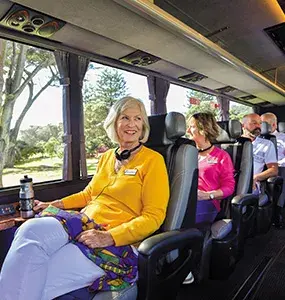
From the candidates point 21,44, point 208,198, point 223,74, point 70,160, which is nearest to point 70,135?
point 70,160

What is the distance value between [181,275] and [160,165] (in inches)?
20.9

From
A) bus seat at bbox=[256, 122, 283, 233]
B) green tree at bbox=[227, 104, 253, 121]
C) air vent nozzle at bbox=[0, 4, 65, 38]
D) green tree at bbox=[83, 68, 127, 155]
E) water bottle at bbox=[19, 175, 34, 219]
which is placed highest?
air vent nozzle at bbox=[0, 4, 65, 38]

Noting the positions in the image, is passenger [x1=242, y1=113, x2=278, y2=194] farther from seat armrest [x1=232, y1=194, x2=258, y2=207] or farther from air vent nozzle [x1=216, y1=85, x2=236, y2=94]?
air vent nozzle [x1=216, y1=85, x2=236, y2=94]

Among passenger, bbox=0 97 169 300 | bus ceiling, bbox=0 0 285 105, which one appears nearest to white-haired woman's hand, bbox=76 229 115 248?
passenger, bbox=0 97 169 300

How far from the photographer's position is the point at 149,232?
56.8 inches

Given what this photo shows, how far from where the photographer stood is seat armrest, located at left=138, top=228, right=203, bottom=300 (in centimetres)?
122

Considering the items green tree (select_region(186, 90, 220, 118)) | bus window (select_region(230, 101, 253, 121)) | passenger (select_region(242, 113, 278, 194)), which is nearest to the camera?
passenger (select_region(242, 113, 278, 194))

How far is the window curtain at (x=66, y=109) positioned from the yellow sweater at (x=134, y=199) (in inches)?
52.0

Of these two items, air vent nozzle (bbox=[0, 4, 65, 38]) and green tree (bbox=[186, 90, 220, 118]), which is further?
green tree (bbox=[186, 90, 220, 118])

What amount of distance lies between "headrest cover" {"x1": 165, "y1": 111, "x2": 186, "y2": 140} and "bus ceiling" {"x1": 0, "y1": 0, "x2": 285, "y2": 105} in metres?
0.79

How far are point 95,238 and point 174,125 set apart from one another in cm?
75

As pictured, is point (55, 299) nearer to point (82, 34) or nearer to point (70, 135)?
point (70, 135)

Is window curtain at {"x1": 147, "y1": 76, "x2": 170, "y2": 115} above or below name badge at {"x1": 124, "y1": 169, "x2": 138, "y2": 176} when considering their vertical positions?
above

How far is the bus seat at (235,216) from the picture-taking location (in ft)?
6.86
